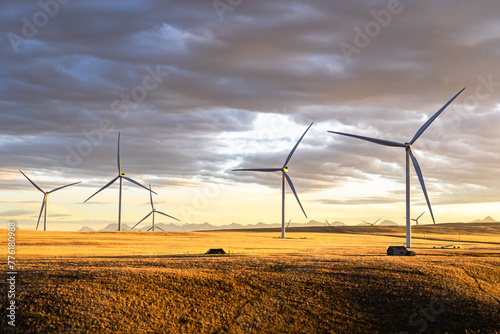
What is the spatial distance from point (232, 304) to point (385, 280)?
491 inches

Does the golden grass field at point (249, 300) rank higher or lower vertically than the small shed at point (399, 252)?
lower

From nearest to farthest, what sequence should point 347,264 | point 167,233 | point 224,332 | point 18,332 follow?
1. point 18,332
2. point 224,332
3. point 347,264
4. point 167,233

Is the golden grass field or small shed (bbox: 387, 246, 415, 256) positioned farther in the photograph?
small shed (bbox: 387, 246, 415, 256)

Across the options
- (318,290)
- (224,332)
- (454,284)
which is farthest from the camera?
(454,284)

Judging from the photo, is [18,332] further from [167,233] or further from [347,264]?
[167,233]

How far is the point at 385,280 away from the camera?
3797 cm

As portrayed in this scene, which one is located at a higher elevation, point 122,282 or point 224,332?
point 122,282

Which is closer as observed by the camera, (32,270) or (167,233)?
(32,270)

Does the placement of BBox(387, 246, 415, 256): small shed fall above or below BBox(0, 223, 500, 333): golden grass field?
above

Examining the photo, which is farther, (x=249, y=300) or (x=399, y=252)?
(x=399, y=252)

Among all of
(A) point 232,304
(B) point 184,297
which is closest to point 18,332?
(B) point 184,297

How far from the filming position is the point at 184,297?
107 feet

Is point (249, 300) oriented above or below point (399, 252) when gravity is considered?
below

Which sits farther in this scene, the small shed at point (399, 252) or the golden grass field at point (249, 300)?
the small shed at point (399, 252)
